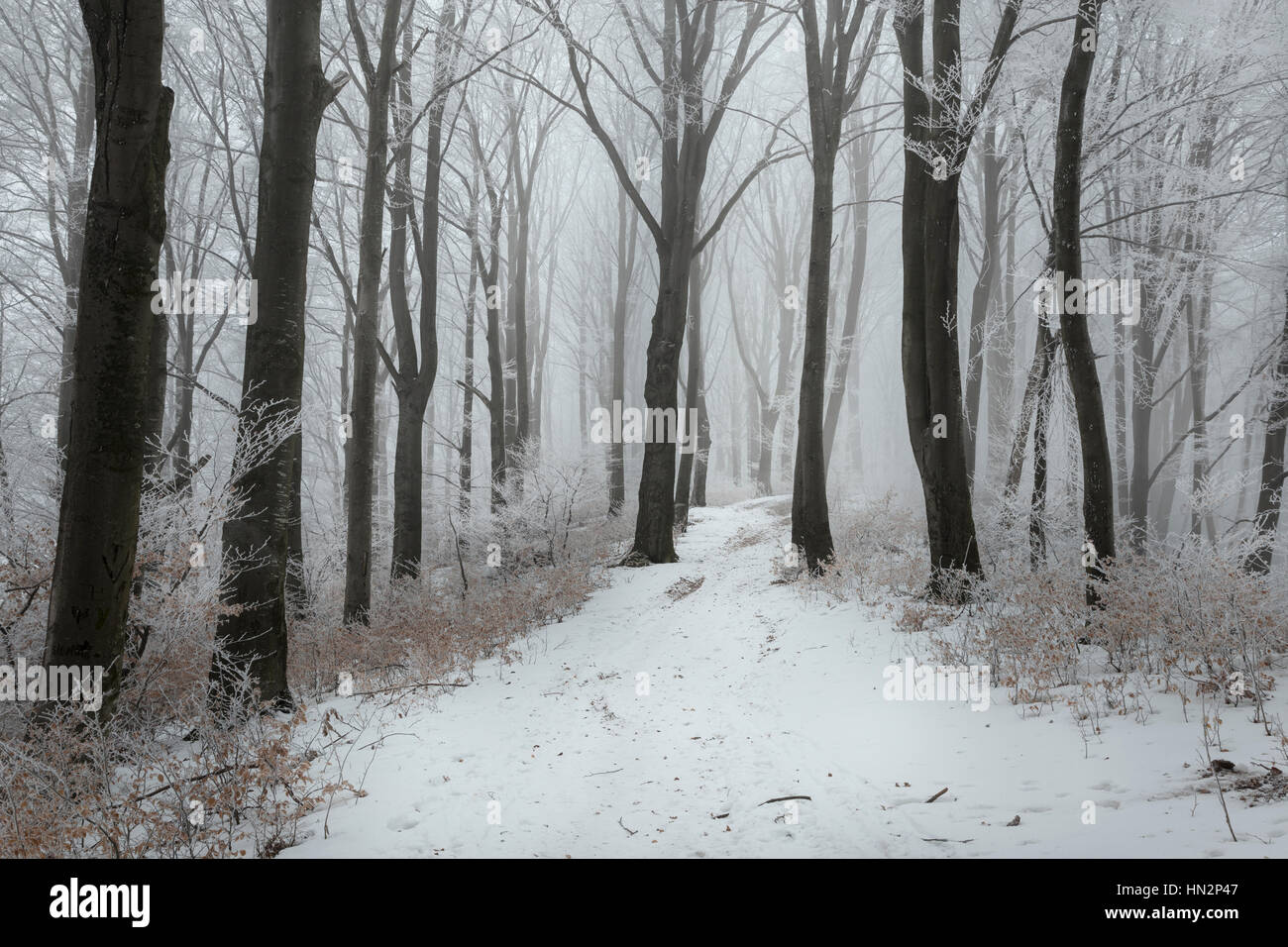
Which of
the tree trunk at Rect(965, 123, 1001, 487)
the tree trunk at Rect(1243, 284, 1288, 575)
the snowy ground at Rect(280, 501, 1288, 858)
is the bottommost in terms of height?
the snowy ground at Rect(280, 501, 1288, 858)

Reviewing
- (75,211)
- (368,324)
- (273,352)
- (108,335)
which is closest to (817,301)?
(368,324)

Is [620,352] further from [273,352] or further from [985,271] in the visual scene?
[273,352]

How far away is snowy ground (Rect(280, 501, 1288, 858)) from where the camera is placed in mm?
3105

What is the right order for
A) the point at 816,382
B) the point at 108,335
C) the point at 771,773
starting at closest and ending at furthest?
1. the point at 108,335
2. the point at 771,773
3. the point at 816,382

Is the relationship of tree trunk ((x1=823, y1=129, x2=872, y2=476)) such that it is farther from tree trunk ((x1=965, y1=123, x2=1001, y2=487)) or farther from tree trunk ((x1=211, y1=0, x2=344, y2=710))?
tree trunk ((x1=211, y1=0, x2=344, y2=710))

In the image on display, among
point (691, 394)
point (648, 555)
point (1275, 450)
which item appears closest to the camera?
point (1275, 450)

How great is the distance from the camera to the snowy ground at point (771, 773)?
10.2 ft

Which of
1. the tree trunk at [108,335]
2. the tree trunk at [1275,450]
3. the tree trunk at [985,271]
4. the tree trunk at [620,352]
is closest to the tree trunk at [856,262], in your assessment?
the tree trunk at [985,271]

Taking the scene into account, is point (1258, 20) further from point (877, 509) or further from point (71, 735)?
point (71, 735)

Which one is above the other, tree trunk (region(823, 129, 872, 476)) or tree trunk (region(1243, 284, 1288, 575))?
tree trunk (region(823, 129, 872, 476))

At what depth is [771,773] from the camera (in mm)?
4211

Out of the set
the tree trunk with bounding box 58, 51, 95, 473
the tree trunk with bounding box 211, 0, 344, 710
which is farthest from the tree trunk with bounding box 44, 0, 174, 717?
the tree trunk with bounding box 58, 51, 95, 473

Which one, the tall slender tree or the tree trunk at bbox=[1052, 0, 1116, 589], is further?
the tall slender tree
